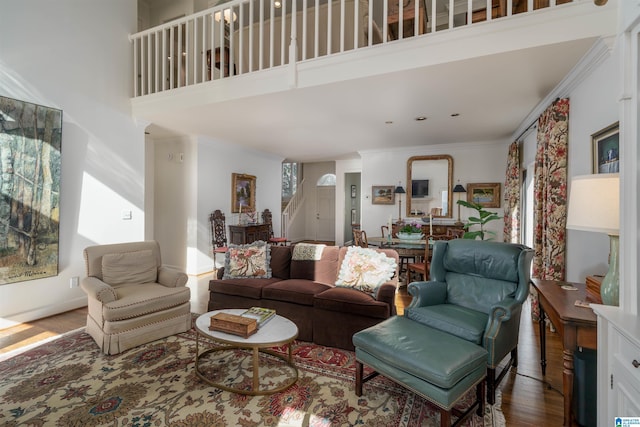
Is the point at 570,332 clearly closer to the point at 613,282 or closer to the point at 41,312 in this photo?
the point at 613,282

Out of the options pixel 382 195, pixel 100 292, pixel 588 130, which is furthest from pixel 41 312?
pixel 382 195

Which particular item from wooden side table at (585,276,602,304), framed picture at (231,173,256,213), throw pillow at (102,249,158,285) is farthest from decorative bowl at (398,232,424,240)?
framed picture at (231,173,256,213)

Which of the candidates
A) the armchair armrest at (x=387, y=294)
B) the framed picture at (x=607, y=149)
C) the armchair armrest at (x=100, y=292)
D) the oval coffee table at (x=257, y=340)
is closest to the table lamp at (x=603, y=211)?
the framed picture at (x=607, y=149)

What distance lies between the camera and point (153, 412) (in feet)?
6.47

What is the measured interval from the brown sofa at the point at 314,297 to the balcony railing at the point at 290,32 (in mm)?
2238

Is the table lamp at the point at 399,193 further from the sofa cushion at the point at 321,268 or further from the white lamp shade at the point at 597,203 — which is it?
the white lamp shade at the point at 597,203

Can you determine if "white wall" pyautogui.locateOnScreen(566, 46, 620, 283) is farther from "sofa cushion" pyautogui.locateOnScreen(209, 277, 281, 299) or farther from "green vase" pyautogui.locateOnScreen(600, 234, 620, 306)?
"sofa cushion" pyautogui.locateOnScreen(209, 277, 281, 299)

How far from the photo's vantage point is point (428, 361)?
1729mm

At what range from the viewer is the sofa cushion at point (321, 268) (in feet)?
11.4

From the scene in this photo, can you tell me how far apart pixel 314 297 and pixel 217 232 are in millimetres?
3767

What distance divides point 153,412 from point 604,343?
256cm

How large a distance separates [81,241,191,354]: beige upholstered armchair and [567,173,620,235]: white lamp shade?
3.32m

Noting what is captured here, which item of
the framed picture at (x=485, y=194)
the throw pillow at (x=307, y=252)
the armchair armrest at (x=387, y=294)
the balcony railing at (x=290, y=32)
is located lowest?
the armchair armrest at (x=387, y=294)

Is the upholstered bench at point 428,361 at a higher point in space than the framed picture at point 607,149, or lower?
lower
